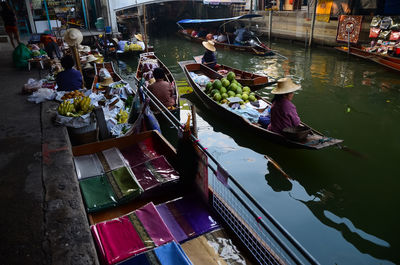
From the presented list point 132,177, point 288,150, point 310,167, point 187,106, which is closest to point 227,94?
point 187,106

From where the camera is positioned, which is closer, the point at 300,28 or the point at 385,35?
the point at 385,35

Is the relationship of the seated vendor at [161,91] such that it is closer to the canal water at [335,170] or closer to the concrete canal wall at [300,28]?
the canal water at [335,170]

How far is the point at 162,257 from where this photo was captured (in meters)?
2.51

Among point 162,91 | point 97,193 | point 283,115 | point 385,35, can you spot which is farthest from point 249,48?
point 97,193

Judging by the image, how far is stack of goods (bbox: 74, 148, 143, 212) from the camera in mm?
3369

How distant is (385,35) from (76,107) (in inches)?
580

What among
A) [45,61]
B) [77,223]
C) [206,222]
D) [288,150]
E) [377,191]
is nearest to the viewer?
[77,223]

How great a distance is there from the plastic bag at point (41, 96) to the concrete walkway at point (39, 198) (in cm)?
83

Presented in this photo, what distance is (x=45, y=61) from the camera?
30.0 ft

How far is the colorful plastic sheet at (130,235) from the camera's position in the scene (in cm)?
257

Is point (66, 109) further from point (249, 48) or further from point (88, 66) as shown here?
point (249, 48)

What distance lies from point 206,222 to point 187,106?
6.51m

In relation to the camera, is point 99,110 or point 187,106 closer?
point 99,110

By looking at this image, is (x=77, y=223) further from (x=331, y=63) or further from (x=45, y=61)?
(x=331, y=63)
